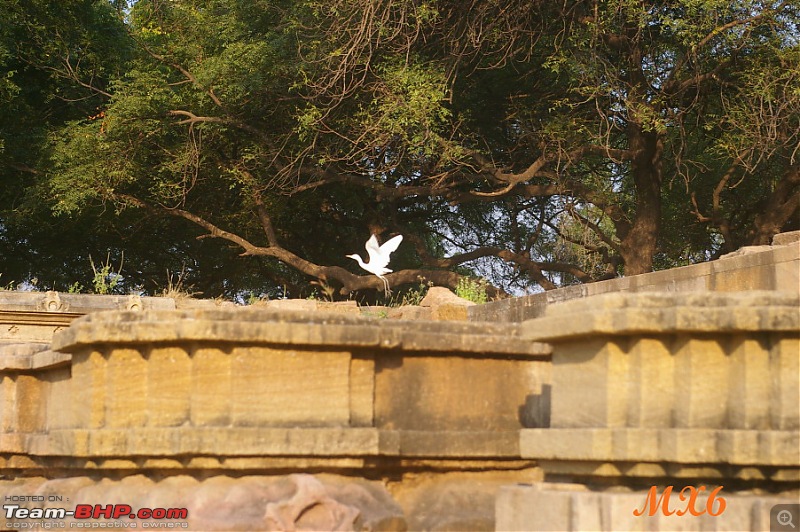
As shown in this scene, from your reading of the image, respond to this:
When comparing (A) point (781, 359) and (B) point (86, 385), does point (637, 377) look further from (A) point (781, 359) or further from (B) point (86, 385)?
(B) point (86, 385)

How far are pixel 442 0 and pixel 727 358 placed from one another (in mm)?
12523

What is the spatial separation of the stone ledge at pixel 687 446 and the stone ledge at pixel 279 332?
0.96 m

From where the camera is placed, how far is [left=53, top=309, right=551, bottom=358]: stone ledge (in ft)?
14.3

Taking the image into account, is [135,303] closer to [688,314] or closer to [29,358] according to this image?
[29,358]

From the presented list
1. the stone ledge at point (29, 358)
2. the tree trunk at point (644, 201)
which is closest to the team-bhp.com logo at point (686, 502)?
the stone ledge at point (29, 358)

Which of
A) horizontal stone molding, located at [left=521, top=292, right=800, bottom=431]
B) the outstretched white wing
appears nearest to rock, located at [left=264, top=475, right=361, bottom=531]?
horizontal stone molding, located at [left=521, top=292, right=800, bottom=431]

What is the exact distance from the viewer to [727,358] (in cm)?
387

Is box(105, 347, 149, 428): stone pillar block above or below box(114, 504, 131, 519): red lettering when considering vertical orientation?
above

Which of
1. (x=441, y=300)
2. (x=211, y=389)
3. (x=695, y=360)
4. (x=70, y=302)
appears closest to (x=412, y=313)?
(x=441, y=300)

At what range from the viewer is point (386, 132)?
15.7 m

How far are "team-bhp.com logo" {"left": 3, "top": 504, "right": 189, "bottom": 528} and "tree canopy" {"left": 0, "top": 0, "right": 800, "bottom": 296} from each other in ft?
33.5

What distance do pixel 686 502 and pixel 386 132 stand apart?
12353 millimetres

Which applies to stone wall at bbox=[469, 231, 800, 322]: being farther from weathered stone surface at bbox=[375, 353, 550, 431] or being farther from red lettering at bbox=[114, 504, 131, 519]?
red lettering at bbox=[114, 504, 131, 519]

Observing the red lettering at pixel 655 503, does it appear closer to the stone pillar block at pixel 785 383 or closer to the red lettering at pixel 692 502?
the red lettering at pixel 692 502
